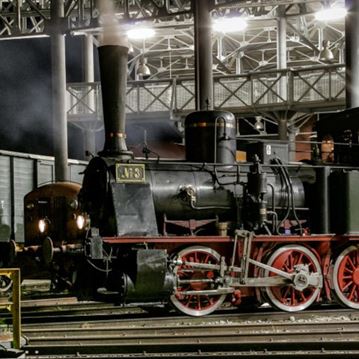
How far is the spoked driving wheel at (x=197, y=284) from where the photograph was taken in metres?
9.70

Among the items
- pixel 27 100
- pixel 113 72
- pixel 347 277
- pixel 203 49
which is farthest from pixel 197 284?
pixel 27 100

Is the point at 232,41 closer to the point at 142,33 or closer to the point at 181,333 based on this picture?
the point at 142,33

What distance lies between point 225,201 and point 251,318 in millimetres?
1701

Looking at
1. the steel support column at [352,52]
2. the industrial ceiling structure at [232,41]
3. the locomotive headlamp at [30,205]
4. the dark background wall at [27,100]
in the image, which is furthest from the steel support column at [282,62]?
the locomotive headlamp at [30,205]

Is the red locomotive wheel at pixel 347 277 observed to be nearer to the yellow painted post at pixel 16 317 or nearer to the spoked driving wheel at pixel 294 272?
the spoked driving wheel at pixel 294 272

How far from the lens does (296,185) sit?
36.0 feet

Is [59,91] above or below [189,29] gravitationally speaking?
below

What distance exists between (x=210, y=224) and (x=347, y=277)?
227 centimetres

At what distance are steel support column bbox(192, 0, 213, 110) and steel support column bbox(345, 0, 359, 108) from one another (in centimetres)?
417

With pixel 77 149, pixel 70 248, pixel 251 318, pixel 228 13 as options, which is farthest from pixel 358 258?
pixel 77 149

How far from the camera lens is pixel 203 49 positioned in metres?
21.2

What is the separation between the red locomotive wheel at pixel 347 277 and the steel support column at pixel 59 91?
11819mm

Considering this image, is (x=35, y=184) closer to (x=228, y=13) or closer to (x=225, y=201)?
(x=228, y=13)

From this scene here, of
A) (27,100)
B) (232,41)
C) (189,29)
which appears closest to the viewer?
(27,100)
